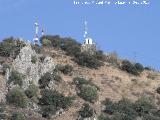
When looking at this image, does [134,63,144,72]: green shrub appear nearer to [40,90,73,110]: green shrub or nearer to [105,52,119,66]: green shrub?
[105,52,119,66]: green shrub

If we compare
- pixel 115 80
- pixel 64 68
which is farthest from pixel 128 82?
pixel 64 68

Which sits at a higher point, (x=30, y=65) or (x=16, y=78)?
(x=30, y=65)

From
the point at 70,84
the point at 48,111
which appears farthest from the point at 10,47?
the point at 48,111

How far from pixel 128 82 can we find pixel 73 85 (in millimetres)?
12065

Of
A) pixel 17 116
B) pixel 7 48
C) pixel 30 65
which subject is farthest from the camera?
pixel 7 48

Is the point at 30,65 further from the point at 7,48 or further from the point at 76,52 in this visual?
the point at 76,52

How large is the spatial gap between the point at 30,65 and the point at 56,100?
792 centimetres

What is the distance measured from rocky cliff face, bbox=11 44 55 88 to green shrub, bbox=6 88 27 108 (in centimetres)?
408

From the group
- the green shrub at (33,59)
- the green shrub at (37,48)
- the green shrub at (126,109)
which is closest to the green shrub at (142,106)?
the green shrub at (126,109)

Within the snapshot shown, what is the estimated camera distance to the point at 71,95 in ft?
350

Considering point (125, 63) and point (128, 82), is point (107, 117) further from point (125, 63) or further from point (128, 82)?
point (125, 63)

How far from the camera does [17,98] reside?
9756 centimetres

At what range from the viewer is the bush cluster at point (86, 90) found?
10693cm

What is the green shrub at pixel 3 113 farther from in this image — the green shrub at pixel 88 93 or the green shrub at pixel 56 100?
the green shrub at pixel 88 93
